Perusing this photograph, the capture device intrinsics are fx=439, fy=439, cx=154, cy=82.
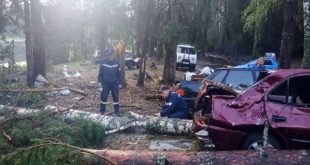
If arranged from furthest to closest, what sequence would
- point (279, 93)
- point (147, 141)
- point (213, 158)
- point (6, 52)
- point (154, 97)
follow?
point (6, 52) < point (154, 97) < point (147, 141) < point (279, 93) < point (213, 158)

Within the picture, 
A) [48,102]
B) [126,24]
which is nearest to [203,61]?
[126,24]

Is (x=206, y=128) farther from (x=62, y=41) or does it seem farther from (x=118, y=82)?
(x=62, y=41)

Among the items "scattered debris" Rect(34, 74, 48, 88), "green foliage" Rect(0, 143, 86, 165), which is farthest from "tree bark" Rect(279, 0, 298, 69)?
"scattered debris" Rect(34, 74, 48, 88)

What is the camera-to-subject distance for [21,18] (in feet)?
65.9

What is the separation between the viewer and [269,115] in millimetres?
6973

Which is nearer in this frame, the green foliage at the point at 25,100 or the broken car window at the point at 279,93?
the broken car window at the point at 279,93

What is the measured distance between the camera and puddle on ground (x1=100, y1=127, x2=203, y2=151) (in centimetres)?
907

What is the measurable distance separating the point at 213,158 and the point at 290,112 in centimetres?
170

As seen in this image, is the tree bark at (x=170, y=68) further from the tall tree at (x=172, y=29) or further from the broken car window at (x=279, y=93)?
the broken car window at (x=279, y=93)

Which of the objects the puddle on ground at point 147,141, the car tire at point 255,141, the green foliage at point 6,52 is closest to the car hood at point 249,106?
the car tire at point 255,141

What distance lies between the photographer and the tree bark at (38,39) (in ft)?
61.8

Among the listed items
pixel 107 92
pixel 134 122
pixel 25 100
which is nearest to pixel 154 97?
pixel 107 92

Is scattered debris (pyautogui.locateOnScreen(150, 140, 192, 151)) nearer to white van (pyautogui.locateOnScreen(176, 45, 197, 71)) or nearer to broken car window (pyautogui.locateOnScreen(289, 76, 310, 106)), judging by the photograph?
broken car window (pyautogui.locateOnScreen(289, 76, 310, 106))

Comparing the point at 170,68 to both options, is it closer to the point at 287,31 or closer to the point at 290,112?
the point at 287,31
